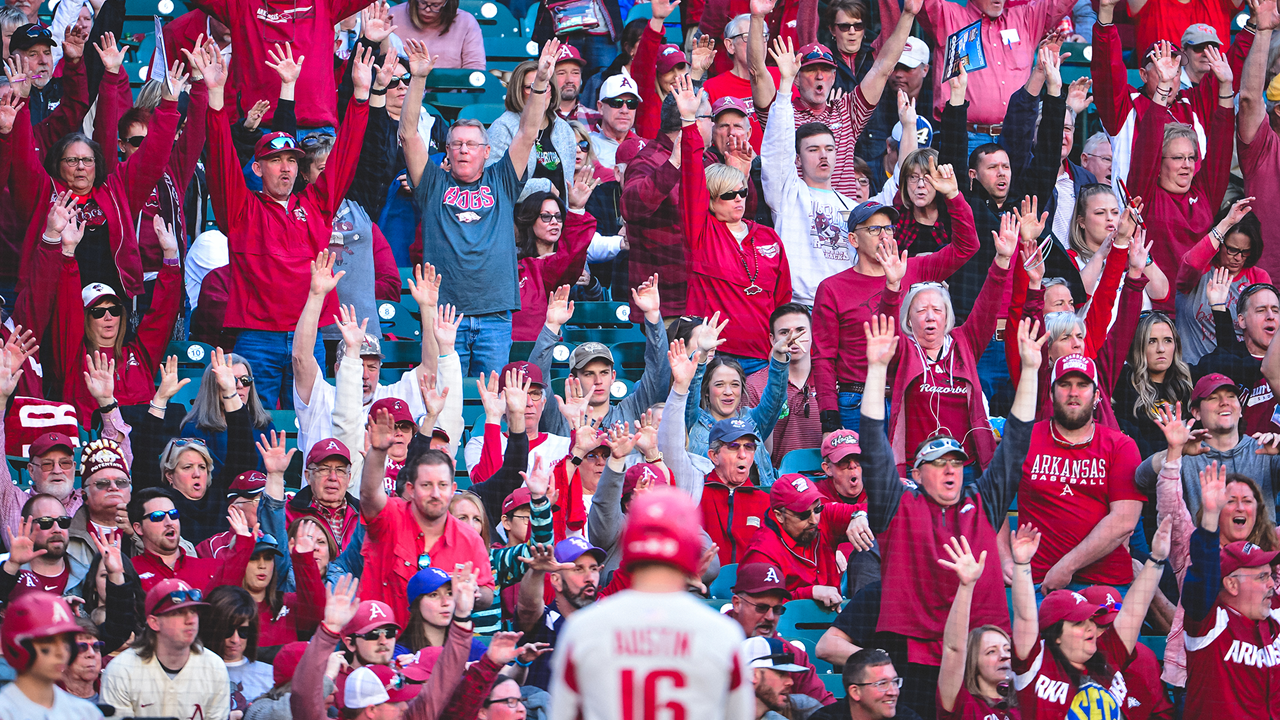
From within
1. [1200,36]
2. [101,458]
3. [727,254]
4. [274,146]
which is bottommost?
[101,458]

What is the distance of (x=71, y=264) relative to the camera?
898 centimetres

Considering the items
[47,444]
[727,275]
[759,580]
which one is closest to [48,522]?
[47,444]

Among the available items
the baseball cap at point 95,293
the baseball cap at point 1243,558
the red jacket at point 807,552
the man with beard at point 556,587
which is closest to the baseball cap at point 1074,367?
the baseball cap at point 1243,558

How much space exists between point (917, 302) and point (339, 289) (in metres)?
2.92

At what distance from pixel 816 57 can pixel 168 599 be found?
5.13 metres

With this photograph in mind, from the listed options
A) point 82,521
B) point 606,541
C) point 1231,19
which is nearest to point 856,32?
point 1231,19

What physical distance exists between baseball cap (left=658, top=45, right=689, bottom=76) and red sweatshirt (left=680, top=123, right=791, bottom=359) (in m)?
1.38

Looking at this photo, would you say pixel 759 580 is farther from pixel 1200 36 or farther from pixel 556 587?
pixel 1200 36

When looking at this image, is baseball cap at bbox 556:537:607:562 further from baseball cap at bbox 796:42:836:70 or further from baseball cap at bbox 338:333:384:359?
baseball cap at bbox 796:42:836:70

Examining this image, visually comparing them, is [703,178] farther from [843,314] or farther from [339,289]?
[339,289]

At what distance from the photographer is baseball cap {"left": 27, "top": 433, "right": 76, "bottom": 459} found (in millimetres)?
8109

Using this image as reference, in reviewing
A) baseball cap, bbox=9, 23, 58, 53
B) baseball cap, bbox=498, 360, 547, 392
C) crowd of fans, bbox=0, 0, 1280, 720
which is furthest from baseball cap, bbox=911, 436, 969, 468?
baseball cap, bbox=9, 23, 58, 53

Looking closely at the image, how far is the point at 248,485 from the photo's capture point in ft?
26.2

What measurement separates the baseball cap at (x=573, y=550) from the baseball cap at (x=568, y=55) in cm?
385
